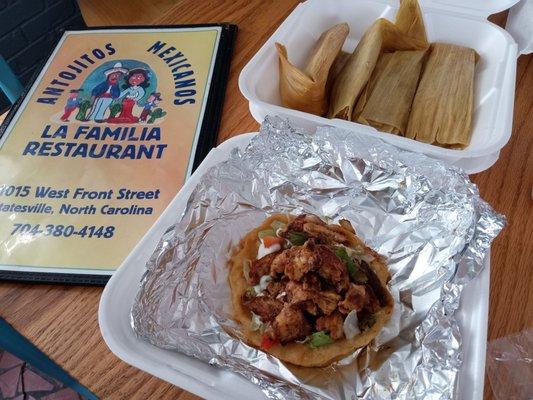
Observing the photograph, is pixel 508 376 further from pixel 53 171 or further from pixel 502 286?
pixel 53 171

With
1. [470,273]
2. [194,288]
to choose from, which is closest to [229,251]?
[194,288]

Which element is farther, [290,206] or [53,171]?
[53,171]

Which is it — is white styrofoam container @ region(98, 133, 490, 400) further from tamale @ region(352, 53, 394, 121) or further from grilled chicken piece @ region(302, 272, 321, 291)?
tamale @ region(352, 53, 394, 121)

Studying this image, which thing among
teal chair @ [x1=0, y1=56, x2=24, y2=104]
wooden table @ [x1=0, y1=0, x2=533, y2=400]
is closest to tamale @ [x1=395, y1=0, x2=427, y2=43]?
wooden table @ [x1=0, y1=0, x2=533, y2=400]

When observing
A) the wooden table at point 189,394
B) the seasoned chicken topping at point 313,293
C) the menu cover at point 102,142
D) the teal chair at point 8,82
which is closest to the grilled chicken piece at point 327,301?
the seasoned chicken topping at point 313,293

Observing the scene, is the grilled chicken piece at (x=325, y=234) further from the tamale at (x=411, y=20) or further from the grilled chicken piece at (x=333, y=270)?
the tamale at (x=411, y=20)

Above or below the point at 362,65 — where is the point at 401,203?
below
